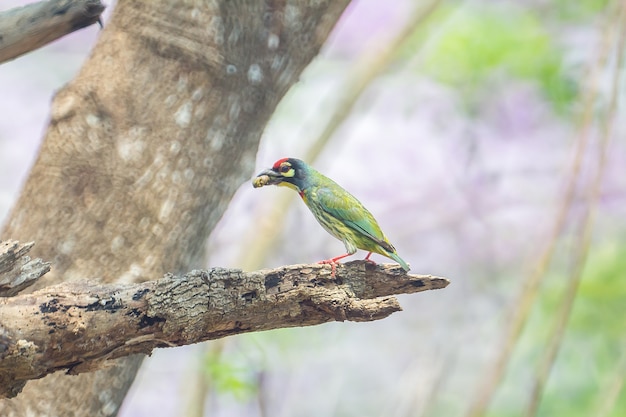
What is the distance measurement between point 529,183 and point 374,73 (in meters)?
2.79

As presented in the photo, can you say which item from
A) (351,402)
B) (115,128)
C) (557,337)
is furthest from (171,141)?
(351,402)

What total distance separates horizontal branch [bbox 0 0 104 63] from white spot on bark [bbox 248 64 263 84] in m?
0.56

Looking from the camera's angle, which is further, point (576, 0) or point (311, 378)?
point (311, 378)

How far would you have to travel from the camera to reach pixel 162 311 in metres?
1.76

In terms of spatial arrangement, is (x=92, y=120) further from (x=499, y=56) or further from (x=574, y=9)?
(x=574, y=9)

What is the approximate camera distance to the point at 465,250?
637 cm

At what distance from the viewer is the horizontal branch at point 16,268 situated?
5.38 feet

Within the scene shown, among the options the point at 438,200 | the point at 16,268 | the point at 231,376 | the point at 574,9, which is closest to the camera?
the point at 16,268

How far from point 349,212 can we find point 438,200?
4031 millimetres

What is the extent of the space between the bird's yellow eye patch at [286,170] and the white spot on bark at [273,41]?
0.44 meters

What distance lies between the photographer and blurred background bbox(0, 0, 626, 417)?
14.7ft

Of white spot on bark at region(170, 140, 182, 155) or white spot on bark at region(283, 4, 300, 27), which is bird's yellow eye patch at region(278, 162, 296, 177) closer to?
white spot on bark at region(170, 140, 182, 155)

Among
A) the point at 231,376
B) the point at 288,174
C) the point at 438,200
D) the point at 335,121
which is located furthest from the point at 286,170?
the point at 438,200

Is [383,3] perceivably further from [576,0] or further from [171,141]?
[171,141]
